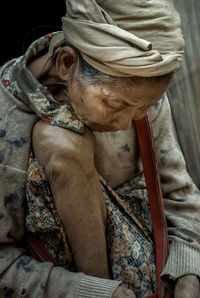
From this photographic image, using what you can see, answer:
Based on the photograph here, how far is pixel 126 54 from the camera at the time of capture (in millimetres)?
1524

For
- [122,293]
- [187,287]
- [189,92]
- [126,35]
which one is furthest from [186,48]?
[122,293]

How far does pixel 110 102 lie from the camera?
167 centimetres

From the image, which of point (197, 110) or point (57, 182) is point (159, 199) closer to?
point (57, 182)

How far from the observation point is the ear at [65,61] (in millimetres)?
1689

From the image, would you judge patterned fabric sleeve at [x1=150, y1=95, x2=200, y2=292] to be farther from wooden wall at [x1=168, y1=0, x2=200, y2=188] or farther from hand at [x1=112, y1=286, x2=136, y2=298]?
wooden wall at [x1=168, y1=0, x2=200, y2=188]

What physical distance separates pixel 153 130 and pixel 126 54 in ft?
2.45

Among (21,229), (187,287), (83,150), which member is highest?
(83,150)

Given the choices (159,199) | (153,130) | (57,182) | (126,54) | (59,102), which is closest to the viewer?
(126,54)

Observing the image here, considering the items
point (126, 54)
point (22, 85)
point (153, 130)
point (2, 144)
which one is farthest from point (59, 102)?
point (153, 130)

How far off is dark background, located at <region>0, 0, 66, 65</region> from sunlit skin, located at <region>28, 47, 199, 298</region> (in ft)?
4.03

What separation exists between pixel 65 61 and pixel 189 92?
1.23 m

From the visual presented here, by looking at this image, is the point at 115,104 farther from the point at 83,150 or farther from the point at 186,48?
the point at 186,48

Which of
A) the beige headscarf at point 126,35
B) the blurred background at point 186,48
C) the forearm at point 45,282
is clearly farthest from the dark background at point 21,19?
the forearm at point 45,282

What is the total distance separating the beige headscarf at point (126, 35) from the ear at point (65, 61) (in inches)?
2.3
